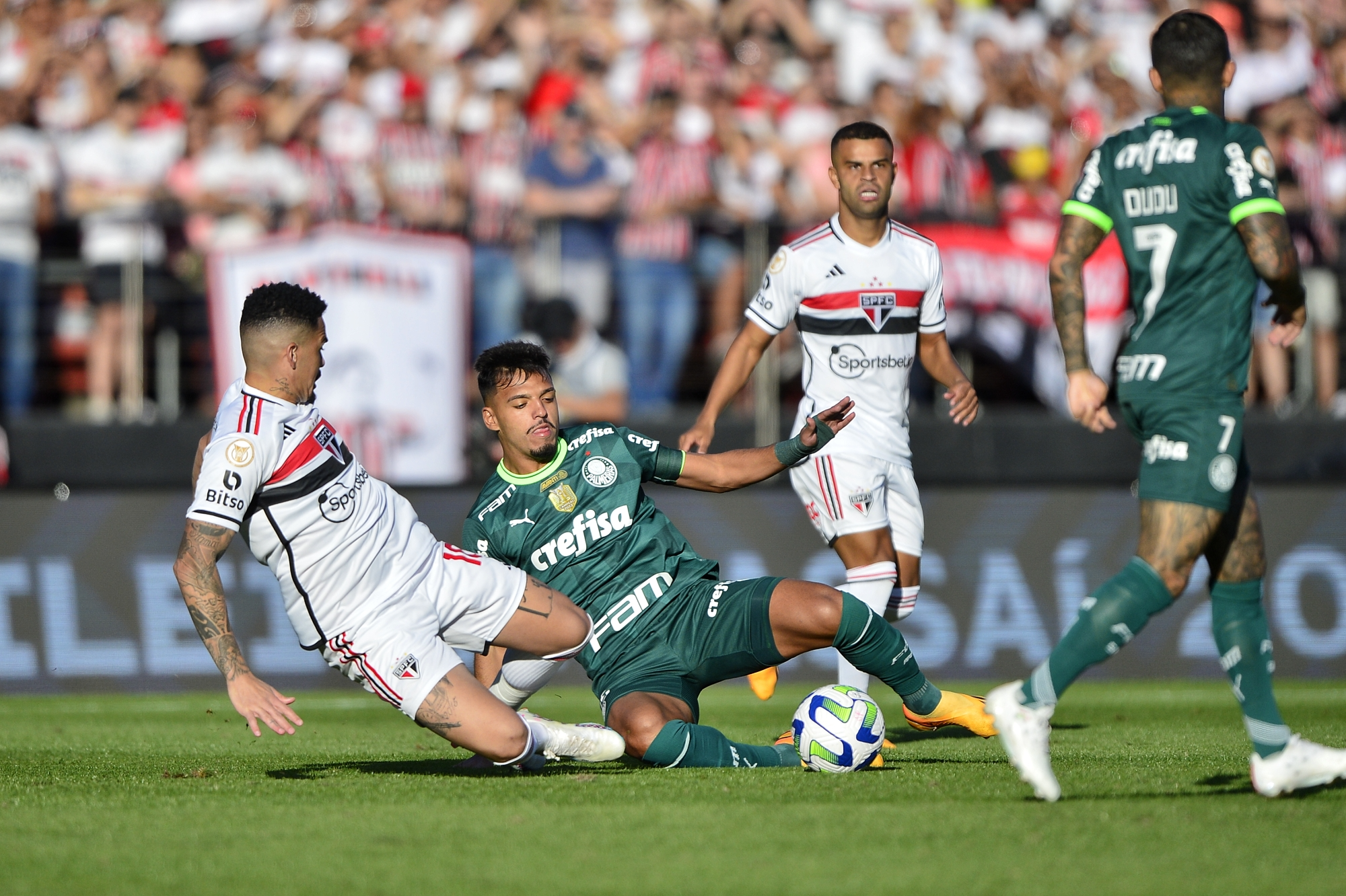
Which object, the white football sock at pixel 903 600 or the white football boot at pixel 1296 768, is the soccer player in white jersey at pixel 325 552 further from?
the white football boot at pixel 1296 768

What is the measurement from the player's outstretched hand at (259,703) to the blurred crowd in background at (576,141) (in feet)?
22.2

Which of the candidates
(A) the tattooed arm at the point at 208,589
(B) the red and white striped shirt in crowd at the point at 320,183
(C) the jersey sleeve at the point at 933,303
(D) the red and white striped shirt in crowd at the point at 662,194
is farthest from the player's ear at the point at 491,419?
(B) the red and white striped shirt in crowd at the point at 320,183

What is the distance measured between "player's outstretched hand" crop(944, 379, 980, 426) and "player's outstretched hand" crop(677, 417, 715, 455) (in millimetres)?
1094

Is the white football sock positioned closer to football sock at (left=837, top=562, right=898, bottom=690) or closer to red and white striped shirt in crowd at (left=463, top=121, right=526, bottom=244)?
football sock at (left=837, top=562, right=898, bottom=690)

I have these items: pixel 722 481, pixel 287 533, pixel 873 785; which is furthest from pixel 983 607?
pixel 287 533

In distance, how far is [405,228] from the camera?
40.5 feet

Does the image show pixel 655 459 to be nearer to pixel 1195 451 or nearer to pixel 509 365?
pixel 509 365

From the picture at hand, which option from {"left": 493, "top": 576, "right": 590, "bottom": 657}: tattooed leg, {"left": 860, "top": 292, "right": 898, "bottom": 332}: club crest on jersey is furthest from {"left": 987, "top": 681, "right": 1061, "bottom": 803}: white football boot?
{"left": 860, "top": 292, "right": 898, "bottom": 332}: club crest on jersey

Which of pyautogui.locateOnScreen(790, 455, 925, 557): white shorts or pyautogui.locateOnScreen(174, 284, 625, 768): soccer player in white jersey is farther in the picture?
pyautogui.locateOnScreen(790, 455, 925, 557): white shorts

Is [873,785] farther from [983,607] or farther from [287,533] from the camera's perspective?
[983,607]

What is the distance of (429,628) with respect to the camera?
5.93 m

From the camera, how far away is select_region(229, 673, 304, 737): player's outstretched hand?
17.1ft

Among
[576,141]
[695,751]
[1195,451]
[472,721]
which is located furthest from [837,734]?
[576,141]

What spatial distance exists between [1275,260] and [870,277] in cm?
282
